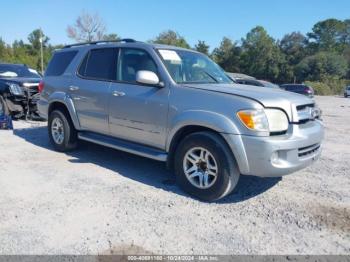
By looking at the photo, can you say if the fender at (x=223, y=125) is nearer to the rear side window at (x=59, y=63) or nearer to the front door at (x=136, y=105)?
the front door at (x=136, y=105)

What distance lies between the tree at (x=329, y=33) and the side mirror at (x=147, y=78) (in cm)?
10481

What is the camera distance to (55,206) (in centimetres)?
417

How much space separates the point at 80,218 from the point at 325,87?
57.9 metres

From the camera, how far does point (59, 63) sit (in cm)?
688

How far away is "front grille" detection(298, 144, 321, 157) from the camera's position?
13.9ft

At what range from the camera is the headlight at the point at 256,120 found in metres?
3.99

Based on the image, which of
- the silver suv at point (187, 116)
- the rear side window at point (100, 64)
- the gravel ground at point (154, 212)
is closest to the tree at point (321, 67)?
the gravel ground at point (154, 212)

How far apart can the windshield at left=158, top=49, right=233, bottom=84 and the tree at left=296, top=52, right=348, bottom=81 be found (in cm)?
6690

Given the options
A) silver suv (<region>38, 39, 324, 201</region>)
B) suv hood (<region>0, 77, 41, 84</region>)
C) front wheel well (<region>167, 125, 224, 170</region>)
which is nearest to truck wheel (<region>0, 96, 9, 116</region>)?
suv hood (<region>0, 77, 41, 84</region>)

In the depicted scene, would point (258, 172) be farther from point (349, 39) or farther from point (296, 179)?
point (349, 39)

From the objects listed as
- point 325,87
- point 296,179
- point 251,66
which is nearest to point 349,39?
point 251,66

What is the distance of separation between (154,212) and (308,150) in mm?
1996

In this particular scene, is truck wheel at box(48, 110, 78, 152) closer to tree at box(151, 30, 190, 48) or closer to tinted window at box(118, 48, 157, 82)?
tinted window at box(118, 48, 157, 82)

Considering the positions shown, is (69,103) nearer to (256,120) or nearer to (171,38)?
(256,120)
